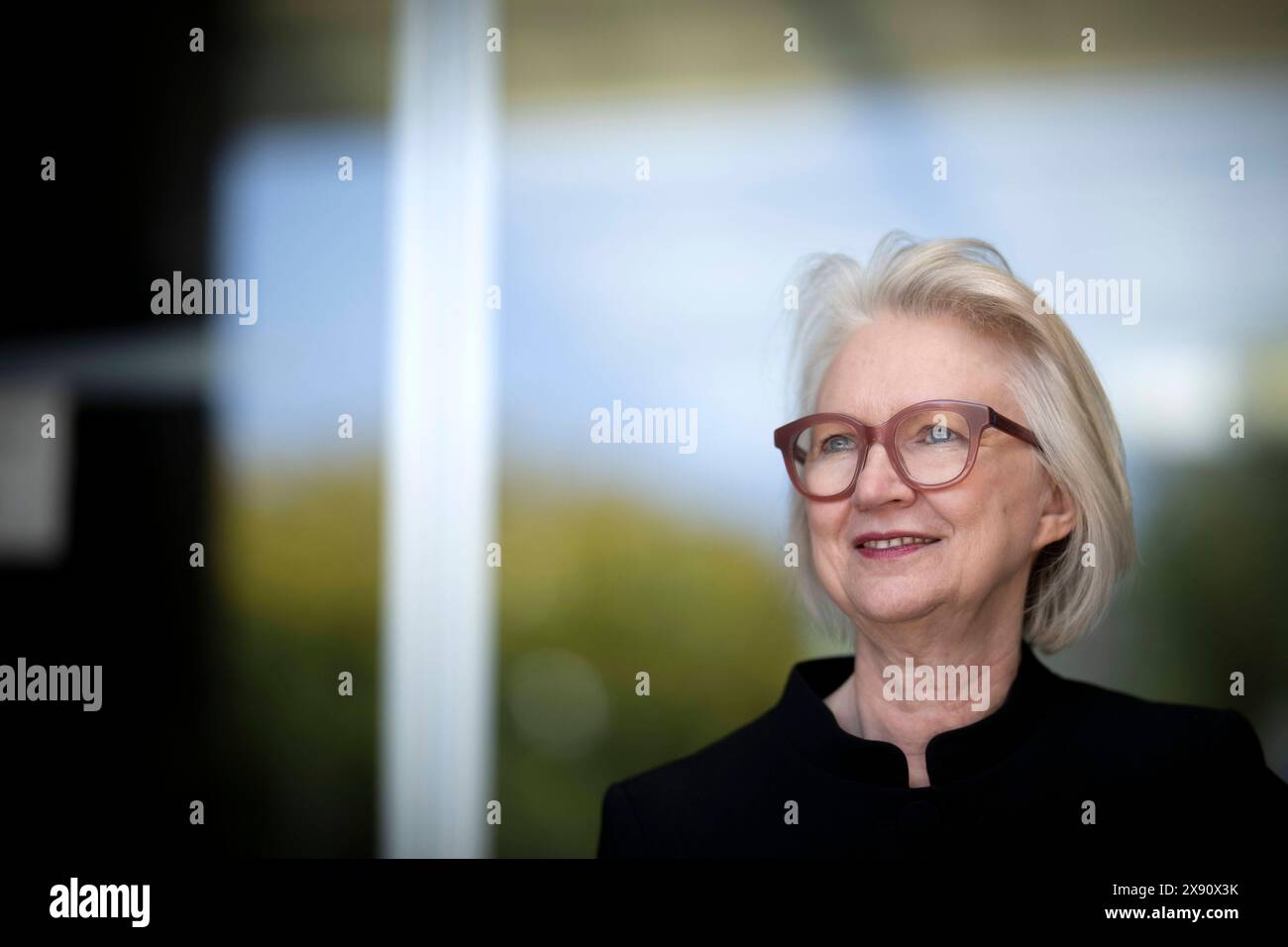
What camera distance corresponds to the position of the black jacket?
2.34 m

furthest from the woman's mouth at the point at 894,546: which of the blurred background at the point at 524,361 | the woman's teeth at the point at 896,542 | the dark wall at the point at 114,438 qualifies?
the dark wall at the point at 114,438

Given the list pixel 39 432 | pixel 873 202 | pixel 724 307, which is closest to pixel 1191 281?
pixel 873 202

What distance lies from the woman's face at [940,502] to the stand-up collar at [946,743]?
0.59ft

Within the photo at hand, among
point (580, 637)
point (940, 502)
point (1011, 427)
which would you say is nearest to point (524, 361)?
point (580, 637)

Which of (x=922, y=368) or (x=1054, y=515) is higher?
(x=922, y=368)

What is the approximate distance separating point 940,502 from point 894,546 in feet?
0.44

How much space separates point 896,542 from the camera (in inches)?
91.1

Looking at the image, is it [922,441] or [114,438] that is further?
[114,438]

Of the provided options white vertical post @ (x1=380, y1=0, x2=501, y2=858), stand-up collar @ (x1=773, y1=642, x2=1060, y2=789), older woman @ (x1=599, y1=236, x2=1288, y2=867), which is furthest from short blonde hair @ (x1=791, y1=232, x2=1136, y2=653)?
white vertical post @ (x1=380, y1=0, x2=501, y2=858)

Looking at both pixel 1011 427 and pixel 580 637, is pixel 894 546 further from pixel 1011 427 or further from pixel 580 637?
pixel 580 637

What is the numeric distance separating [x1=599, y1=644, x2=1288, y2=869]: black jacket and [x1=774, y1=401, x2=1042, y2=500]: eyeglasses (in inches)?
18.5

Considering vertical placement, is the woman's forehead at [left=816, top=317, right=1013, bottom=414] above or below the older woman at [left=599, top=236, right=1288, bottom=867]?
above

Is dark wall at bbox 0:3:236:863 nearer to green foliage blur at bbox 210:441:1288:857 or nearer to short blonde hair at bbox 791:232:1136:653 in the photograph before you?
green foliage blur at bbox 210:441:1288:857

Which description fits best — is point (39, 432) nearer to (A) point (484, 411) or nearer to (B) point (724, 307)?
(A) point (484, 411)
